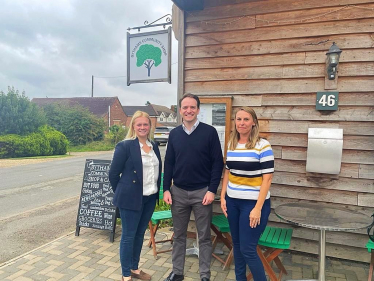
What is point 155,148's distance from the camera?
9.14 feet

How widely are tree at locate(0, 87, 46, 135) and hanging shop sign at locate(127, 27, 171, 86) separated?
1638 cm

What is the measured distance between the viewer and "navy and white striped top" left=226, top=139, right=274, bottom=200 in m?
2.20

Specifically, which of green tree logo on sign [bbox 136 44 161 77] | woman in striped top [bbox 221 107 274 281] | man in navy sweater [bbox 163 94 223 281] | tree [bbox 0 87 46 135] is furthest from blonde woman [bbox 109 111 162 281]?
tree [bbox 0 87 46 135]

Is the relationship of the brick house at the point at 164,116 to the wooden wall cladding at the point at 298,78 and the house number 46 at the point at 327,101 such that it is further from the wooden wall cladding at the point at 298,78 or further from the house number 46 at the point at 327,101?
the house number 46 at the point at 327,101

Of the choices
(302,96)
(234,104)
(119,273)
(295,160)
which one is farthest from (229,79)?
(119,273)

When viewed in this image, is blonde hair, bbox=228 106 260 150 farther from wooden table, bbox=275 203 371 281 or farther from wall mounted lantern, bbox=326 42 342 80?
wall mounted lantern, bbox=326 42 342 80

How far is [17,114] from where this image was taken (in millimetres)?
17281

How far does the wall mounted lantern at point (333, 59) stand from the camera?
9.07ft

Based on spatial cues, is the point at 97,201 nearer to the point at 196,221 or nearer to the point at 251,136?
the point at 196,221

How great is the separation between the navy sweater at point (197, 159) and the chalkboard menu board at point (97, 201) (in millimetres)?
1649

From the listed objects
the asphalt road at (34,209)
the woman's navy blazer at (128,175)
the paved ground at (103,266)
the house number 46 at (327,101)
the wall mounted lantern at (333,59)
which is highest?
the wall mounted lantern at (333,59)

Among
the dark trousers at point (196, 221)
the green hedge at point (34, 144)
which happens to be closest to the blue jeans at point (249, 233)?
the dark trousers at point (196, 221)

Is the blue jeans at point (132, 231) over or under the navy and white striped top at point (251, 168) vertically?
under

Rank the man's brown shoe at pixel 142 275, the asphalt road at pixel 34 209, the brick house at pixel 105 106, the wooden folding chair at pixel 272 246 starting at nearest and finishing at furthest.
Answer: the wooden folding chair at pixel 272 246
the man's brown shoe at pixel 142 275
the asphalt road at pixel 34 209
the brick house at pixel 105 106
